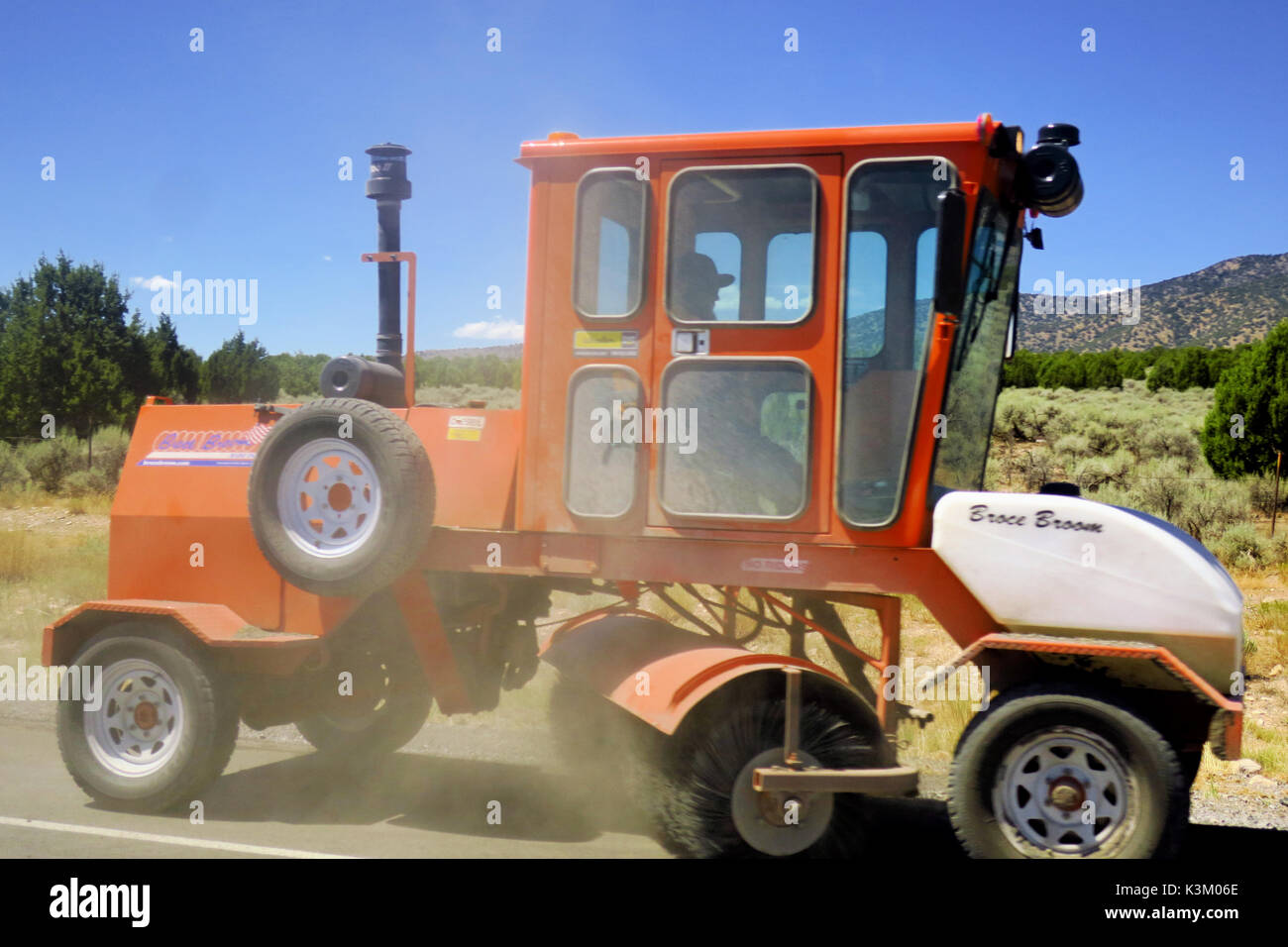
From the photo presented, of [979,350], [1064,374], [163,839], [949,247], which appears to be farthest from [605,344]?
[1064,374]

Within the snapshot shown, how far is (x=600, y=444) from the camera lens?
5340mm

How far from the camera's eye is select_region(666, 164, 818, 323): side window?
5074mm

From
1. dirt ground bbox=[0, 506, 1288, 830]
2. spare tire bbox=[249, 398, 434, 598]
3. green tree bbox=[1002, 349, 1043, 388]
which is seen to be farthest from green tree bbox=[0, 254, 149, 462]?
green tree bbox=[1002, 349, 1043, 388]

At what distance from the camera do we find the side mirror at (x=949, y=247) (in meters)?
4.57

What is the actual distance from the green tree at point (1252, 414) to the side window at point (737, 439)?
18.5m

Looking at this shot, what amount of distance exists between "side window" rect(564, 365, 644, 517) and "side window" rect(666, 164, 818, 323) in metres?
0.45

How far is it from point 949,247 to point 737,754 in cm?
240

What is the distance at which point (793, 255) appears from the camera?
510 centimetres

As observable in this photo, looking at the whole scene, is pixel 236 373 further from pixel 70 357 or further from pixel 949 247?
pixel 949 247

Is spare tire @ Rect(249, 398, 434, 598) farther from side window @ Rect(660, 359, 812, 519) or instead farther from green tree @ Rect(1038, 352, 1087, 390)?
green tree @ Rect(1038, 352, 1087, 390)

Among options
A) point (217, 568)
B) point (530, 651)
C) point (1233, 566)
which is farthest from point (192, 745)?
point (1233, 566)
